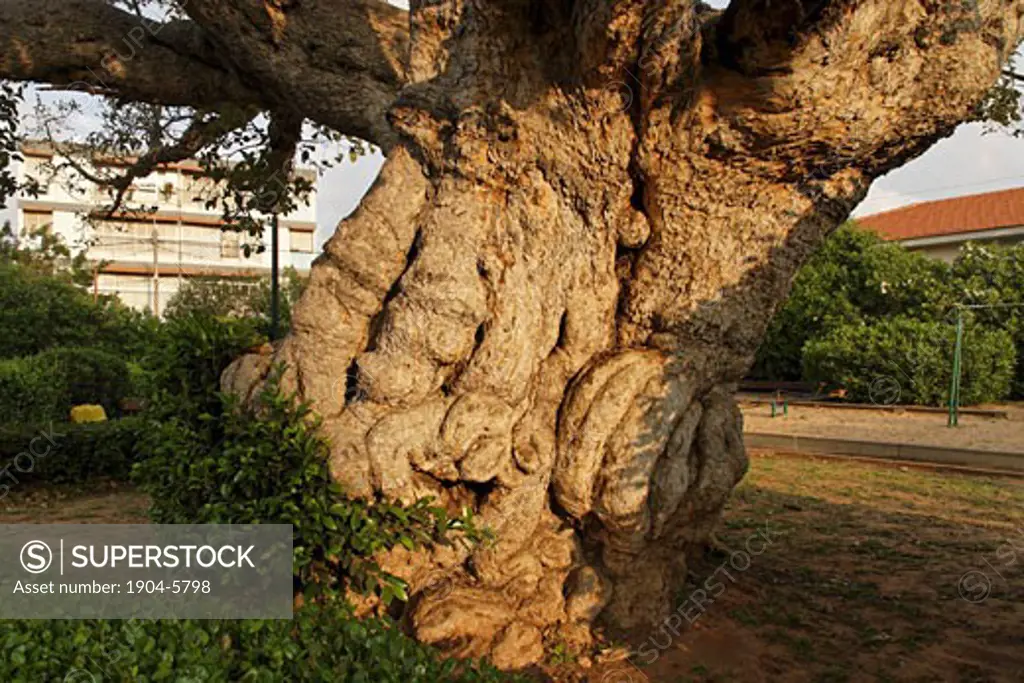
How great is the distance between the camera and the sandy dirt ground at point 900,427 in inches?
507

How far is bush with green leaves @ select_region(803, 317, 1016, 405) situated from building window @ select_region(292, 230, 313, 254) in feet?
136

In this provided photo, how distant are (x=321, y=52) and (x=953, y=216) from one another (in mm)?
29841

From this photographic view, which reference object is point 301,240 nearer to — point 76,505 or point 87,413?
point 87,413

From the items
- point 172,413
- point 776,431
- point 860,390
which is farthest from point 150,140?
point 860,390

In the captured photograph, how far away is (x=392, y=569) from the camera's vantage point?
14.7ft

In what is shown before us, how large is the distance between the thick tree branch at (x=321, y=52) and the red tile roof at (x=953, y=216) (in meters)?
23.2

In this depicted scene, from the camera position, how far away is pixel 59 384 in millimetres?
12633

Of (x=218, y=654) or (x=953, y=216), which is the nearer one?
(x=218, y=654)

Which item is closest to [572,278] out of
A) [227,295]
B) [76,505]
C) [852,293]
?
[76,505]

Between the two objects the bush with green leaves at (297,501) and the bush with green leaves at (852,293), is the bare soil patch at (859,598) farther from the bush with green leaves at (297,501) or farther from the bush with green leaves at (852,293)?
the bush with green leaves at (852,293)

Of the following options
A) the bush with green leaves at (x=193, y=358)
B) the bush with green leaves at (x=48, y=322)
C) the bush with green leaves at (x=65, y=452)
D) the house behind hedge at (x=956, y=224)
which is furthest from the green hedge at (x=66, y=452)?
the house behind hedge at (x=956, y=224)

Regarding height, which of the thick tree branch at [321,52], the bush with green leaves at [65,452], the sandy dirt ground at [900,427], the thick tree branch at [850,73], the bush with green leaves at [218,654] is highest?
the thick tree branch at [321,52]

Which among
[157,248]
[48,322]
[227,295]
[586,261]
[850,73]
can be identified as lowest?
[48,322]

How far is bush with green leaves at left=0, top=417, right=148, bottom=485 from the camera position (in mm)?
9641
